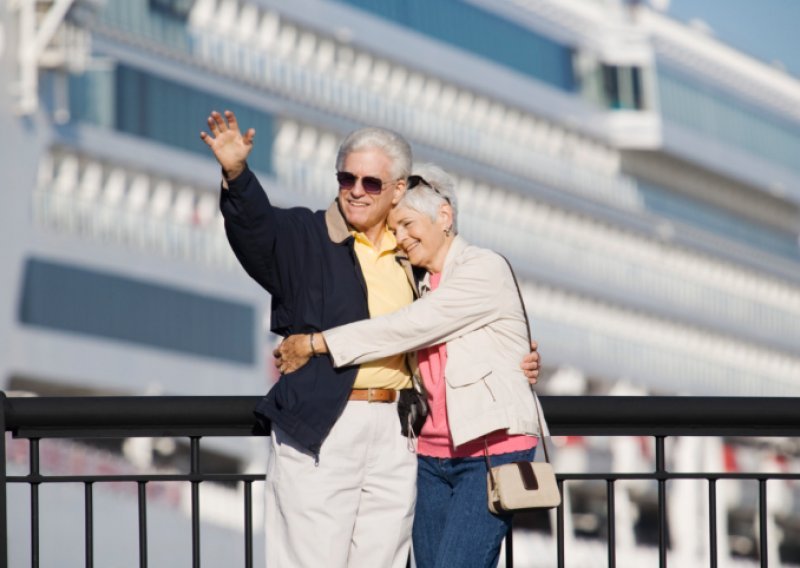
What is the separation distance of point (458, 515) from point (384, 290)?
52 centimetres

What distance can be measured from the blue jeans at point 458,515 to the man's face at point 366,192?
0.55m

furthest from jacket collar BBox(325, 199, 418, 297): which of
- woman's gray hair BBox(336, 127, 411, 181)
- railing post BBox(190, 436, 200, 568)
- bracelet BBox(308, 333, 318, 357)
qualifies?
railing post BBox(190, 436, 200, 568)

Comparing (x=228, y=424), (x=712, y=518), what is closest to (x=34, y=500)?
(x=228, y=424)

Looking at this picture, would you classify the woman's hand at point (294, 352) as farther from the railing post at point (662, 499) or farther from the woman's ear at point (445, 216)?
the railing post at point (662, 499)

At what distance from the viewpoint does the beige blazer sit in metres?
5.09

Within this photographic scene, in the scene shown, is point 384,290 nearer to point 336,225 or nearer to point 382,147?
point 336,225

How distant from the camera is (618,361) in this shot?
43.6 metres

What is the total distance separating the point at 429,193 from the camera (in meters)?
5.30

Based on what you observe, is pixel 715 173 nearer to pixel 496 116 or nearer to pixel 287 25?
pixel 496 116

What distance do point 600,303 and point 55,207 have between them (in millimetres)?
15999

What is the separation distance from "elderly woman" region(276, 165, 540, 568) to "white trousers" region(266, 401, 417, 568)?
0.11 metres

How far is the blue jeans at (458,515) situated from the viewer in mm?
5219

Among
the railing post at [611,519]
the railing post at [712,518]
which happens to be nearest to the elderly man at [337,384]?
the railing post at [611,519]

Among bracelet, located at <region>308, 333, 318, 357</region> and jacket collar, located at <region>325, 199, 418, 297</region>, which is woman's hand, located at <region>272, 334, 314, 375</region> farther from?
jacket collar, located at <region>325, 199, 418, 297</region>
